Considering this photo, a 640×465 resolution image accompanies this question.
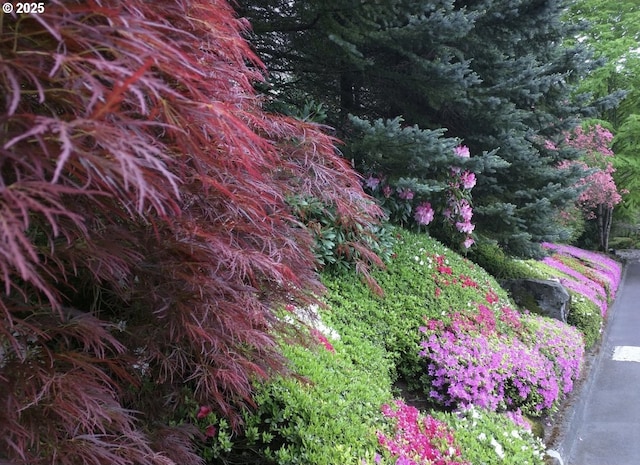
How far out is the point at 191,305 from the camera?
1.65m

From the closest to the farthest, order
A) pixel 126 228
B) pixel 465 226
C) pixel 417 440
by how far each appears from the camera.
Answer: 1. pixel 126 228
2. pixel 417 440
3. pixel 465 226

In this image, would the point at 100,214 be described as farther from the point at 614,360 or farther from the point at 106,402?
the point at 614,360

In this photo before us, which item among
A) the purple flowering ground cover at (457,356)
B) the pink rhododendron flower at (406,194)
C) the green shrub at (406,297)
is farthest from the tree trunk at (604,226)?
the pink rhododendron flower at (406,194)

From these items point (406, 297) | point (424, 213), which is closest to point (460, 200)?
point (424, 213)

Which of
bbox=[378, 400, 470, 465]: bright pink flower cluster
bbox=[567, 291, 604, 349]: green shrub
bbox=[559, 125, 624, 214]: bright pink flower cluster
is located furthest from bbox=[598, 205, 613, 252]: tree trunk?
bbox=[378, 400, 470, 465]: bright pink flower cluster

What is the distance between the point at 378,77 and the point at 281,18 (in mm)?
1191

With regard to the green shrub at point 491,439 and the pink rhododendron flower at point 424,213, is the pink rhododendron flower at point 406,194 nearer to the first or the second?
the pink rhododendron flower at point 424,213

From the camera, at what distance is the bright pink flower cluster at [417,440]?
260 centimetres

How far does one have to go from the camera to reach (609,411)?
200 inches

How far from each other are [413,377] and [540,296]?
3606 mm

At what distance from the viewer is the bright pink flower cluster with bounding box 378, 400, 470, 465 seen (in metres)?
2.60

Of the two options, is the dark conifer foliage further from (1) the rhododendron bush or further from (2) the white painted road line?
(1) the rhododendron bush

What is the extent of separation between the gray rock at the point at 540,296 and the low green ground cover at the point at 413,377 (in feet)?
1.38

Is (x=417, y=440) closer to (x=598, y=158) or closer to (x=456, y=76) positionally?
(x=456, y=76)
